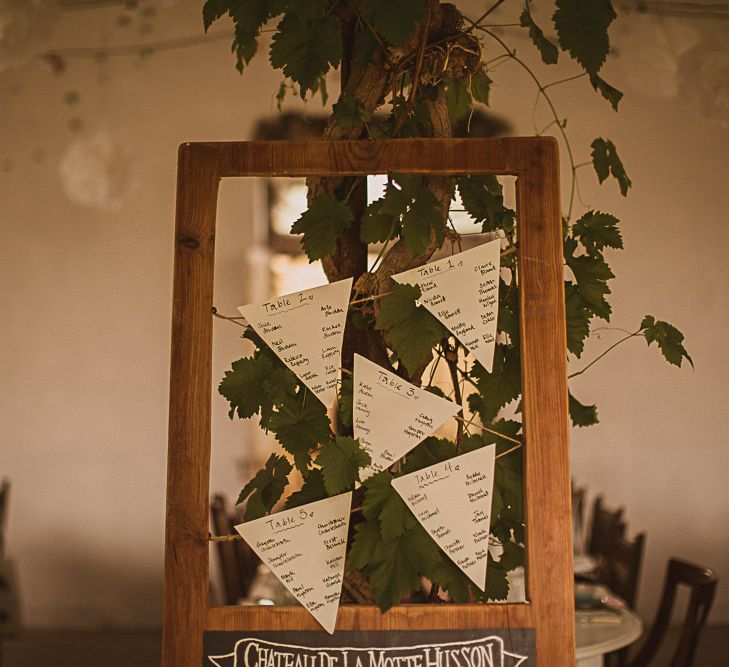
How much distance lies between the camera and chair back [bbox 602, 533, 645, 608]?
9.90 feet

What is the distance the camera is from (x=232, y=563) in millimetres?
3285

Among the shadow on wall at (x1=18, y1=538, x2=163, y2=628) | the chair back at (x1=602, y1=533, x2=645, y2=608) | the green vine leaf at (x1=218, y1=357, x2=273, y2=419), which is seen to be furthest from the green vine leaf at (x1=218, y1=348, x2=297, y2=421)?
the shadow on wall at (x1=18, y1=538, x2=163, y2=628)

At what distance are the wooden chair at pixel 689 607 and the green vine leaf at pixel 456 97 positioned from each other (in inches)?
63.9

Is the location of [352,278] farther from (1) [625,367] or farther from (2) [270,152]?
(1) [625,367]

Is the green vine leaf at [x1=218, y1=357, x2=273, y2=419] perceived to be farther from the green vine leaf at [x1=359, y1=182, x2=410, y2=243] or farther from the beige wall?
the beige wall

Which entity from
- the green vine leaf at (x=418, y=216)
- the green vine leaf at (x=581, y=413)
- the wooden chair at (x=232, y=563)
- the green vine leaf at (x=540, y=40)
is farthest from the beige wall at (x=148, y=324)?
the green vine leaf at (x=418, y=216)

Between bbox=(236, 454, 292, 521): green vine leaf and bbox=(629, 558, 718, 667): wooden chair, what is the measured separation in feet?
5.14

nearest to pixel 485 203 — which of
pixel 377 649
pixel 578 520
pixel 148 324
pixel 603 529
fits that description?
pixel 377 649

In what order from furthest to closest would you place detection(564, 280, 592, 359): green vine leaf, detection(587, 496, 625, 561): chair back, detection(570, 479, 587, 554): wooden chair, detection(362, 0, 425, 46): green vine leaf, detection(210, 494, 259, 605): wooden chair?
detection(570, 479, 587, 554): wooden chair → detection(587, 496, 625, 561): chair back → detection(210, 494, 259, 605): wooden chair → detection(564, 280, 592, 359): green vine leaf → detection(362, 0, 425, 46): green vine leaf

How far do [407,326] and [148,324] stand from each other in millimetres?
3881

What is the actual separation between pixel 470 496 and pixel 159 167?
4.11 m

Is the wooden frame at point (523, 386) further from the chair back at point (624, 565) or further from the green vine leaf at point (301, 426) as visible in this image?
the chair back at point (624, 565)

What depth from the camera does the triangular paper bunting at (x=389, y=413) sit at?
52.4 inches

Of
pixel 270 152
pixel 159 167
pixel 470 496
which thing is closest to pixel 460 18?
pixel 270 152
